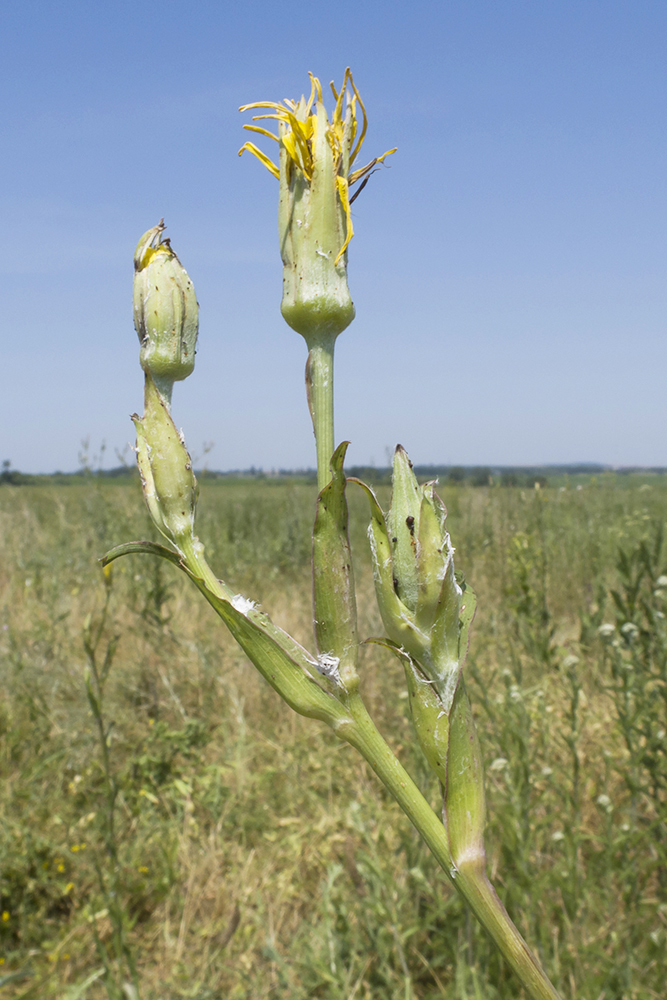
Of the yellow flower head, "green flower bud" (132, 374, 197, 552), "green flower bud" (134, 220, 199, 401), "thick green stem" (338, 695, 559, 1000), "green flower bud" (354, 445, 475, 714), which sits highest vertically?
the yellow flower head

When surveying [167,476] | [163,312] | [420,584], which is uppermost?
[163,312]

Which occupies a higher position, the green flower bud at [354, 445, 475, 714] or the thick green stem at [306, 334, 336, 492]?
the thick green stem at [306, 334, 336, 492]

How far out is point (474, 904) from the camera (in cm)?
78

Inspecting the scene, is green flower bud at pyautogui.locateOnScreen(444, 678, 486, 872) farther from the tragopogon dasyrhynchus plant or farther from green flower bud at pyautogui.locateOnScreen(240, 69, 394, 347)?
green flower bud at pyautogui.locateOnScreen(240, 69, 394, 347)

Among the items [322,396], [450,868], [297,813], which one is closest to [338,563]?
[322,396]

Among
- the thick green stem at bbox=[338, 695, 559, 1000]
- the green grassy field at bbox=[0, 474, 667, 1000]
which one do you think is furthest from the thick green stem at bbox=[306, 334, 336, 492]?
the green grassy field at bbox=[0, 474, 667, 1000]

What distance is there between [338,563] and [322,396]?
0.78ft

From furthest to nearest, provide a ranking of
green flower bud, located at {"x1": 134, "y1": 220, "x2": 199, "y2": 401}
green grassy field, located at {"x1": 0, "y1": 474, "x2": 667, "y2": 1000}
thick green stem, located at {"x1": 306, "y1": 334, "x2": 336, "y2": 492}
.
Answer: green grassy field, located at {"x1": 0, "y1": 474, "x2": 667, "y2": 1000} < green flower bud, located at {"x1": 134, "y1": 220, "x2": 199, "y2": 401} < thick green stem, located at {"x1": 306, "y1": 334, "x2": 336, "y2": 492}

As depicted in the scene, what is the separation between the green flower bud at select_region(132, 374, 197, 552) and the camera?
3.14ft

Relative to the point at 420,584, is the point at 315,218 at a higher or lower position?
higher

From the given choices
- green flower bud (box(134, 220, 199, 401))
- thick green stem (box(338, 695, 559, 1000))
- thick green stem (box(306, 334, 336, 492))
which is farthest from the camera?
green flower bud (box(134, 220, 199, 401))

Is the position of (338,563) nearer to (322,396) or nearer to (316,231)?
(322,396)

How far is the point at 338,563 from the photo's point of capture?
2.76 ft

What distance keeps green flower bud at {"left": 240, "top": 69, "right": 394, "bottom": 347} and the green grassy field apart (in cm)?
111
